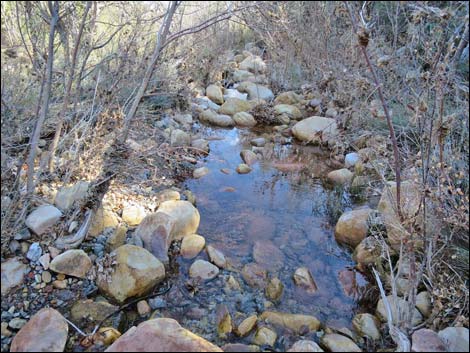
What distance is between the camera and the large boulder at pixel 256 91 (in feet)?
24.3

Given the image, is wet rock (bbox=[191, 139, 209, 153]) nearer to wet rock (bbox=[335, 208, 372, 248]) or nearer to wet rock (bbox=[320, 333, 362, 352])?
wet rock (bbox=[335, 208, 372, 248])

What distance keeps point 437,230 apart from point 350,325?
0.88 meters

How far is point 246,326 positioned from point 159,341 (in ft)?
2.77

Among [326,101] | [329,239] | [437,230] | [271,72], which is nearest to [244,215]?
[329,239]

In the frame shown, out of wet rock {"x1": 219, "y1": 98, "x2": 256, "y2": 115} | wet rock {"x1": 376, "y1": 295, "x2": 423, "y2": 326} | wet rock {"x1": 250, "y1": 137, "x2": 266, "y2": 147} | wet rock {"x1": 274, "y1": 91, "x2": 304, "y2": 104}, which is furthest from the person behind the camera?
wet rock {"x1": 274, "y1": 91, "x2": 304, "y2": 104}

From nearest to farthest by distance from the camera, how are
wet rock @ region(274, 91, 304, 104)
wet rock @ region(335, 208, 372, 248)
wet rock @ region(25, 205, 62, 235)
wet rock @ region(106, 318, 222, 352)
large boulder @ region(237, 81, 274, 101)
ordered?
wet rock @ region(106, 318, 222, 352) < wet rock @ region(25, 205, 62, 235) < wet rock @ region(335, 208, 372, 248) < wet rock @ region(274, 91, 304, 104) < large boulder @ region(237, 81, 274, 101)

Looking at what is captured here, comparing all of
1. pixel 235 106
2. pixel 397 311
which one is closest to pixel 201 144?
pixel 235 106

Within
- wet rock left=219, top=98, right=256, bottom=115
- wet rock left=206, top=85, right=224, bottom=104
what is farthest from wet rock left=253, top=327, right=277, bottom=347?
wet rock left=206, top=85, right=224, bottom=104

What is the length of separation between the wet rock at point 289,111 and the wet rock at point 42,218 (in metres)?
4.50

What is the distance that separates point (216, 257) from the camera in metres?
3.27

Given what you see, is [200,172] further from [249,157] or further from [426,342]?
[426,342]

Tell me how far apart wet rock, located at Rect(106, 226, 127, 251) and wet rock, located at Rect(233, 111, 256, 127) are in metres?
3.61

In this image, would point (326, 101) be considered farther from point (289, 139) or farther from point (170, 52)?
point (170, 52)

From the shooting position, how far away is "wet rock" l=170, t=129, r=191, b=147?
511 cm
